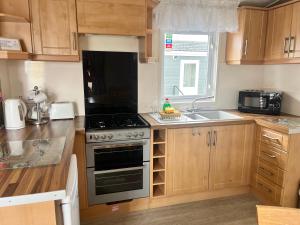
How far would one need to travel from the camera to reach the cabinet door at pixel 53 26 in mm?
2074

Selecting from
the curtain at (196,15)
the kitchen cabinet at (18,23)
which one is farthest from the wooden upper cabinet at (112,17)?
the kitchen cabinet at (18,23)

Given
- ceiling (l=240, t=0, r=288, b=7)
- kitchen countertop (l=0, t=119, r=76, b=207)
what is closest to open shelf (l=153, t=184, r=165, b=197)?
kitchen countertop (l=0, t=119, r=76, b=207)

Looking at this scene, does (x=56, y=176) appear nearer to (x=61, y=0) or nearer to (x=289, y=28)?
(x=61, y=0)

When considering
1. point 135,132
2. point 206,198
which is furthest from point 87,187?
point 206,198

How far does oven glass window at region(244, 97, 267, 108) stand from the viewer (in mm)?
2744

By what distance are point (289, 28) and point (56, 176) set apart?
104 inches

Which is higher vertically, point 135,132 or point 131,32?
point 131,32

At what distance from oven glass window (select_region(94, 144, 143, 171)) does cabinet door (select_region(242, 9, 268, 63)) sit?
1697 millimetres

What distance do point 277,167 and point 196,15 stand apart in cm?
181

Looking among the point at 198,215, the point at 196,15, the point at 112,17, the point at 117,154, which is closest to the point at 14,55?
the point at 112,17

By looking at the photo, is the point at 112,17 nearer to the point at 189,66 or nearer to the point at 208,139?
the point at 189,66

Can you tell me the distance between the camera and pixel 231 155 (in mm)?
2570

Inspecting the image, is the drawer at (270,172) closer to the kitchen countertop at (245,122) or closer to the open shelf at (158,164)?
the kitchen countertop at (245,122)

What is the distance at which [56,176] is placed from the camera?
1137 millimetres
